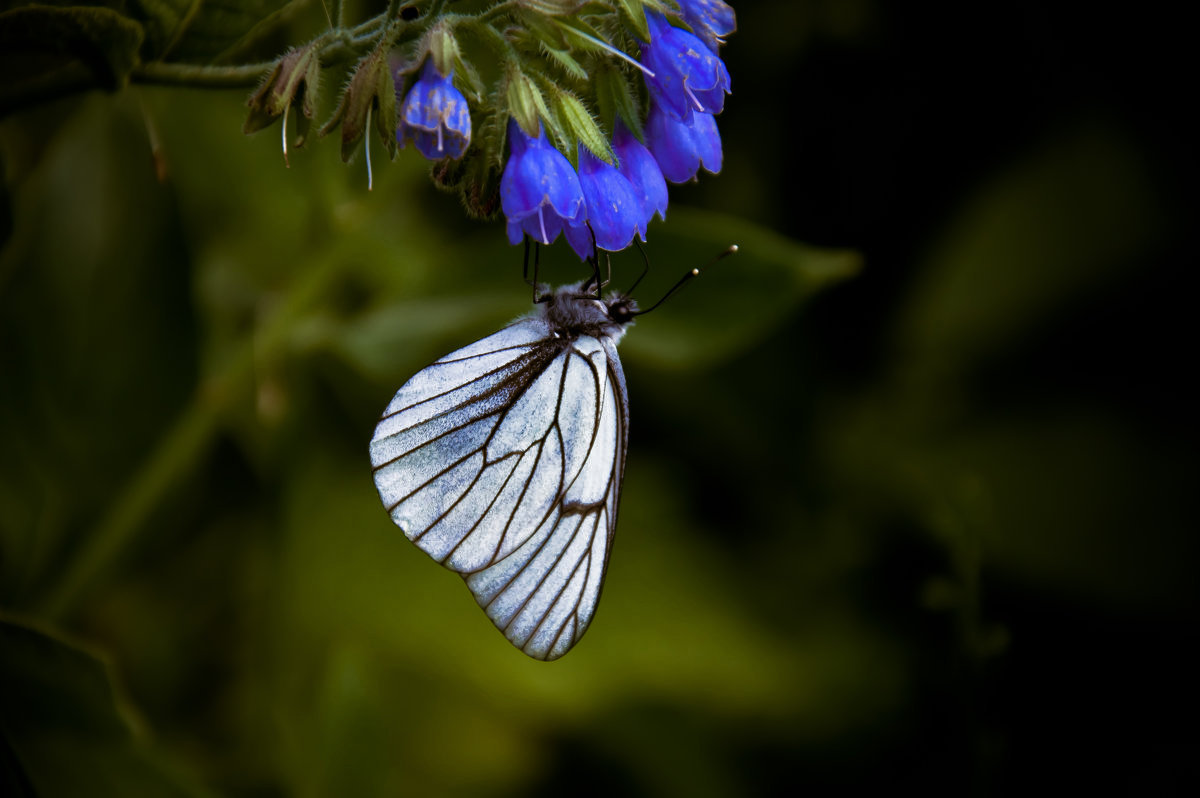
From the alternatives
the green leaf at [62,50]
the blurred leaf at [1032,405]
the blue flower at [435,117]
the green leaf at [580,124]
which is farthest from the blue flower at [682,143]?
the blurred leaf at [1032,405]

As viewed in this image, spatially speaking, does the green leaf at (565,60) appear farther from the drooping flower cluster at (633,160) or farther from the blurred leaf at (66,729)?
the blurred leaf at (66,729)

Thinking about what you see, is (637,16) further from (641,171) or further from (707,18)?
(641,171)

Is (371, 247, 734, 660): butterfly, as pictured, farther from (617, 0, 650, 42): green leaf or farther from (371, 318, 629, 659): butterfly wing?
(617, 0, 650, 42): green leaf

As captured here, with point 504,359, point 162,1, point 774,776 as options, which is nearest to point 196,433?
point 504,359

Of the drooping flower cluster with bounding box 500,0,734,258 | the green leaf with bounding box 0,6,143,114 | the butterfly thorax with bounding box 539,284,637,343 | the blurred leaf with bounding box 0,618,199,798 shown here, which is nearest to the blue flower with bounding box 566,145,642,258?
the drooping flower cluster with bounding box 500,0,734,258

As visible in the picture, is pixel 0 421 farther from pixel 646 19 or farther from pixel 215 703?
pixel 646 19

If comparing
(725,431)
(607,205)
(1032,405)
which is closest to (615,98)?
(607,205)
